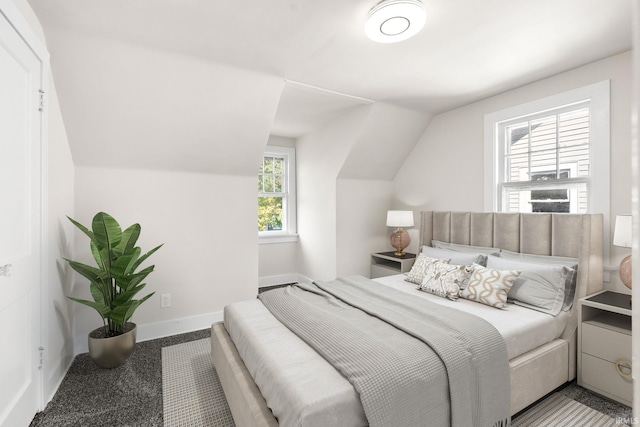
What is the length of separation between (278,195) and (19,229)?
3461mm

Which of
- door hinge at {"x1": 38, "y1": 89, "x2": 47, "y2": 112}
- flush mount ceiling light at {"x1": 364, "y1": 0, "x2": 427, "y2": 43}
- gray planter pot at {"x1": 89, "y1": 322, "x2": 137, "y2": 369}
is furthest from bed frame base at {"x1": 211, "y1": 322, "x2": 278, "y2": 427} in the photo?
flush mount ceiling light at {"x1": 364, "y1": 0, "x2": 427, "y2": 43}

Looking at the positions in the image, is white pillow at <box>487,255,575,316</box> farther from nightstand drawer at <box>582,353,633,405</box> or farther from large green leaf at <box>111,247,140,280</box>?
large green leaf at <box>111,247,140,280</box>

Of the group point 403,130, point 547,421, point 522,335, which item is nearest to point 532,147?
point 403,130

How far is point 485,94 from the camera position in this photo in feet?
10.3

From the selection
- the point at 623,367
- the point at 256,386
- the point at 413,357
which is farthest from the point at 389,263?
the point at 256,386

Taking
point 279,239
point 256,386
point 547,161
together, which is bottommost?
point 256,386

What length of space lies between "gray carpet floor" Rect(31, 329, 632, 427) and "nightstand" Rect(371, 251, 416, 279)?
1.83 metres

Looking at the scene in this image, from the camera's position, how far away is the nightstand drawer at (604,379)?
75.8 inches

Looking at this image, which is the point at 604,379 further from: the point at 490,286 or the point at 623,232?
the point at 623,232

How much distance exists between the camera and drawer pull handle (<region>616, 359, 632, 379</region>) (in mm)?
1902

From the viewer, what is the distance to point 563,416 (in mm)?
1833

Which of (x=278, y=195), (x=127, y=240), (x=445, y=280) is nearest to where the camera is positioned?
(x=127, y=240)

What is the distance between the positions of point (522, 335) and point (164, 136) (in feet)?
10.6

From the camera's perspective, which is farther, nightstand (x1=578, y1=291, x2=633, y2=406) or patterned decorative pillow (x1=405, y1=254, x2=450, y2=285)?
patterned decorative pillow (x1=405, y1=254, x2=450, y2=285)
